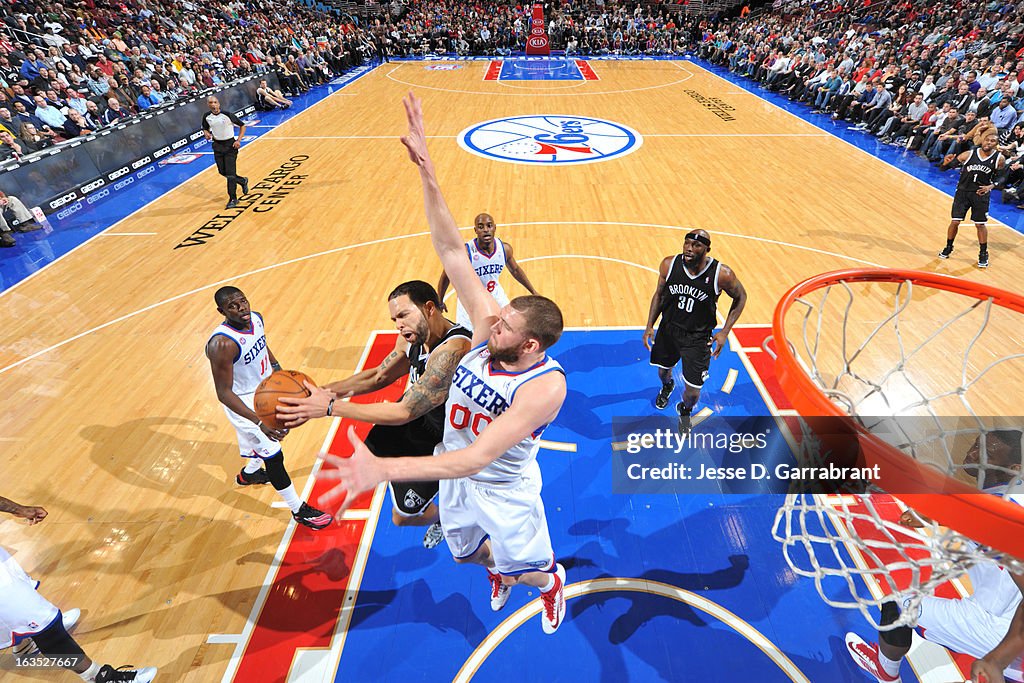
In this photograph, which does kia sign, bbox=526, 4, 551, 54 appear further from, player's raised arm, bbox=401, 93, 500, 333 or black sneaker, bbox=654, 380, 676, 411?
player's raised arm, bbox=401, 93, 500, 333

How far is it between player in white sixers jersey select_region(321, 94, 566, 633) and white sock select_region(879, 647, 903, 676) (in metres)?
1.80

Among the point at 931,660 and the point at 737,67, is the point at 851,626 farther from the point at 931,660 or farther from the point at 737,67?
the point at 737,67

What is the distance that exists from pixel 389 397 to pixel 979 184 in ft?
26.8

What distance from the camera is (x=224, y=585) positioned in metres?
3.98

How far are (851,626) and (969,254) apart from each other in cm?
723

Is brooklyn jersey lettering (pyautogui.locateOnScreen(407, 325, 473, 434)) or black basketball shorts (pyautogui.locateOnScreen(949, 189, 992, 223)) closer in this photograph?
brooklyn jersey lettering (pyautogui.locateOnScreen(407, 325, 473, 434))

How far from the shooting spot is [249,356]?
3979 mm

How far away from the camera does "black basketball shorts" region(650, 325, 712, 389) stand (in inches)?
184

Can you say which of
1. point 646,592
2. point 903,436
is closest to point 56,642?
point 646,592

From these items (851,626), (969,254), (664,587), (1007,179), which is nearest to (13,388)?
(664,587)

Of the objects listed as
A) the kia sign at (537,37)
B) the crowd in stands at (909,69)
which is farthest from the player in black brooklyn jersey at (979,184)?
the kia sign at (537,37)

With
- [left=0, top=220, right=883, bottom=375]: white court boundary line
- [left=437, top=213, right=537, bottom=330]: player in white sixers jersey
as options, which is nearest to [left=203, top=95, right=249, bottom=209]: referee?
[left=0, top=220, right=883, bottom=375]: white court boundary line

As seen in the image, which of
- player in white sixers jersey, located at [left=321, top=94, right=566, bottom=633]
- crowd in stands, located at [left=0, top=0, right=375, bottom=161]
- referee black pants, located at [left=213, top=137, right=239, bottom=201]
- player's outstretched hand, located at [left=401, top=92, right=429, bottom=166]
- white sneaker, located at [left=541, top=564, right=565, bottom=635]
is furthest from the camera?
crowd in stands, located at [left=0, top=0, right=375, bottom=161]

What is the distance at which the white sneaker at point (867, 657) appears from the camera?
324 centimetres
